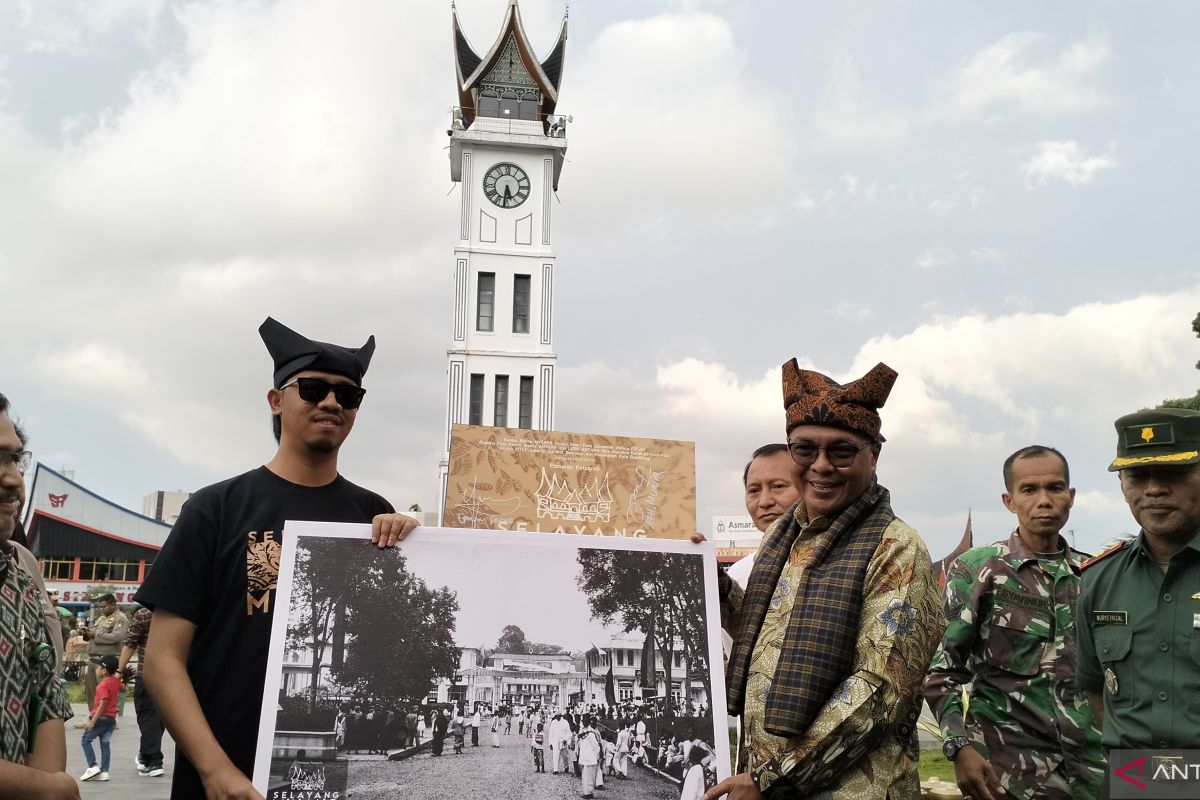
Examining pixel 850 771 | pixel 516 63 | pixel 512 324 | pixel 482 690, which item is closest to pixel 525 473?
pixel 482 690

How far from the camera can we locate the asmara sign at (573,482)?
10.0 feet

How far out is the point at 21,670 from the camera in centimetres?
216

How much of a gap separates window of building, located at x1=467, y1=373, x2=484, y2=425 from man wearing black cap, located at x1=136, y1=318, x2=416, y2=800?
3046cm

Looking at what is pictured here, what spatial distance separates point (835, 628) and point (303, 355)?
1.57 metres

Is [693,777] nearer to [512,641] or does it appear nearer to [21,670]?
[512,641]

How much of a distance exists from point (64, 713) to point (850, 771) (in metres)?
1.83

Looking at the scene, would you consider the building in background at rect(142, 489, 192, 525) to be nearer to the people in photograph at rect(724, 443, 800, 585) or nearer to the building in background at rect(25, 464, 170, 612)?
the building in background at rect(25, 464, 170, 612)

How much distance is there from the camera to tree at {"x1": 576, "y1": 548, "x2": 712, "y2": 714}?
264cm

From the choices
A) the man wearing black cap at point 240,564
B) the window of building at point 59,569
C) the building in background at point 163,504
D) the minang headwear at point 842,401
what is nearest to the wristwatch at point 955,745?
the minang headwear at point 842,401

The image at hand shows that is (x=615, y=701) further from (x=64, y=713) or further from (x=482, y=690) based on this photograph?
(x=64, y=713)

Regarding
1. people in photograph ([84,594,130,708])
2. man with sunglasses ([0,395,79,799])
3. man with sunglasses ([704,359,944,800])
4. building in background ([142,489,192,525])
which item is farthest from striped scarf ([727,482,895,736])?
building in background ([142,489,192,525])

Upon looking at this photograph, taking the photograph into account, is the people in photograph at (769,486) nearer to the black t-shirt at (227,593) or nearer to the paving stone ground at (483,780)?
the paving stone ground at (483,780)

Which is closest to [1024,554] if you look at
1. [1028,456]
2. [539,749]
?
[1028,456]

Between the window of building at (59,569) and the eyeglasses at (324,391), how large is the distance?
35026 mm
